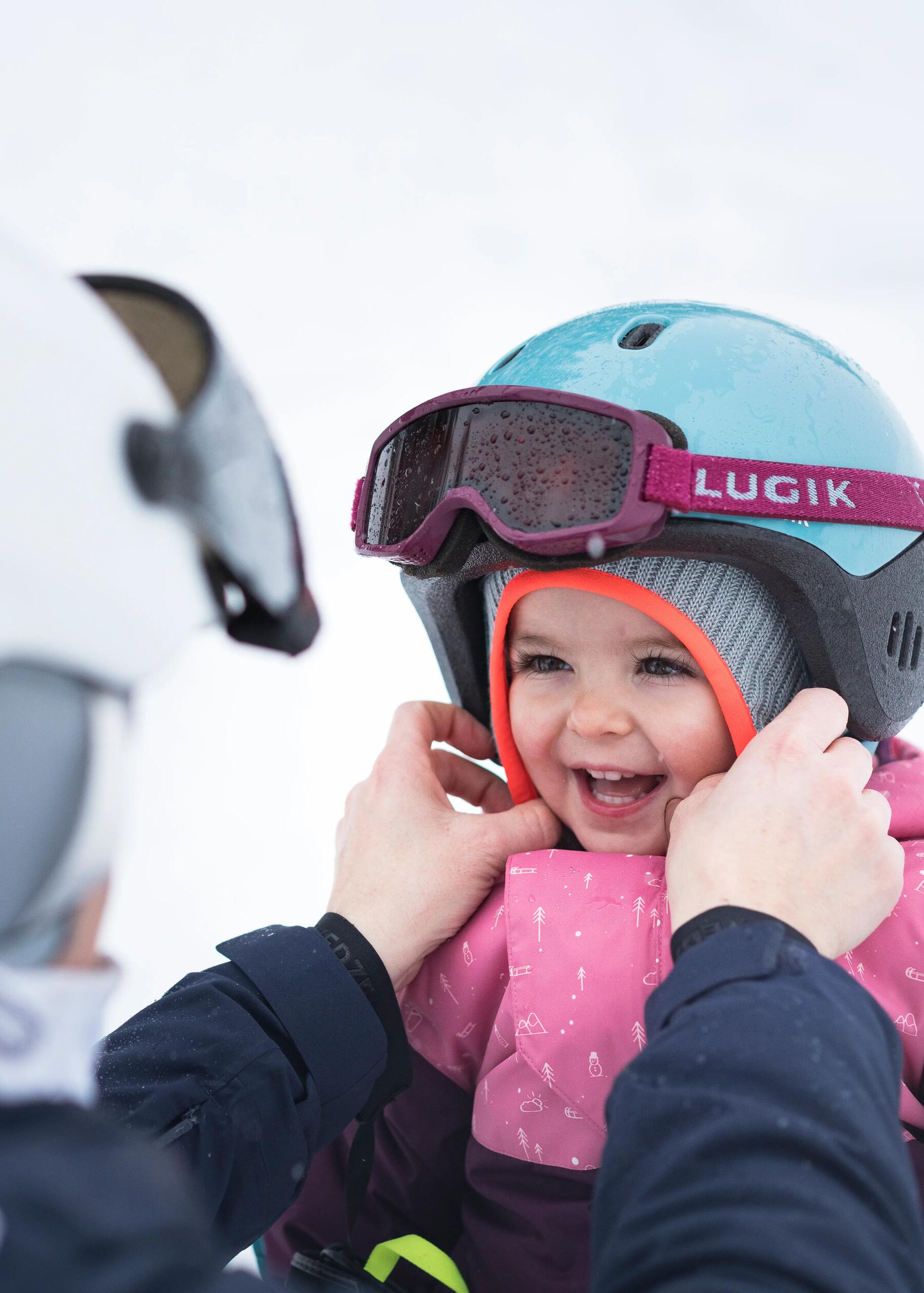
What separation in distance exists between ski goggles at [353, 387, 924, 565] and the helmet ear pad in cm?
2

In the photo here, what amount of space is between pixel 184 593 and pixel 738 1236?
332 millimetres

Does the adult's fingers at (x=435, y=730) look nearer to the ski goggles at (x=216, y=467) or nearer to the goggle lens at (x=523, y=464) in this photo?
the goggle lens at (x=523, y=464)

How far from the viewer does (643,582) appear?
1.03m

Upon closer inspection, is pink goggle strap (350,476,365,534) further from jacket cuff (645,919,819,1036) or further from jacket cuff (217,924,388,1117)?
jacket cuff (645,919,819,1036)

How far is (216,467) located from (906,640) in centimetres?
91

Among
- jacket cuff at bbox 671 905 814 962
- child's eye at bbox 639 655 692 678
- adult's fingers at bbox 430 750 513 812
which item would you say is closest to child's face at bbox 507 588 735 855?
child's eye at bbox 639 655 692 678

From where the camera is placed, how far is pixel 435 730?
125cm

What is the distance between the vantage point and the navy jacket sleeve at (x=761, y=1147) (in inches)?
16.1

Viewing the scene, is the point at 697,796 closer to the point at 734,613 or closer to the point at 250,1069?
the point at 734,613

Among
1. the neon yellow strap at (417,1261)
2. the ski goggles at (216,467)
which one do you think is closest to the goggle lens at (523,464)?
the ski goggles at (216,467)

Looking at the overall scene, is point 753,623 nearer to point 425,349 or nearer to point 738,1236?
point 738,1236

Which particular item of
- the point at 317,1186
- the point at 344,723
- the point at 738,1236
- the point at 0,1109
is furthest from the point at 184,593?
the point at 344,723

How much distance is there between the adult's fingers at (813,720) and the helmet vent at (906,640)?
0.11m

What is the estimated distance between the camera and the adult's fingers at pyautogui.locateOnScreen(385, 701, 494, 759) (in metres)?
1.17
